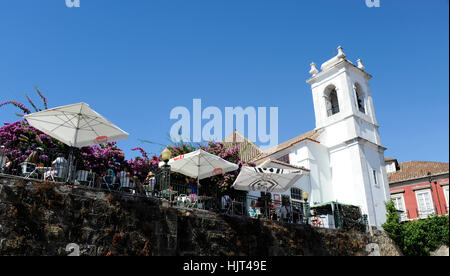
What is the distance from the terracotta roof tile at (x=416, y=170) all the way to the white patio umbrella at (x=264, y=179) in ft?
68.8

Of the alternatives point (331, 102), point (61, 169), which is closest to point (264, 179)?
point (61, 169)

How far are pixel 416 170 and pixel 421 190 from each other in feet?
8.45

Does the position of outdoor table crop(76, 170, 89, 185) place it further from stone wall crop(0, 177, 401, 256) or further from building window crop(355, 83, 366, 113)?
building window crop(355, 83, 366, 113)

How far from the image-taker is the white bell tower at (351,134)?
22.2m

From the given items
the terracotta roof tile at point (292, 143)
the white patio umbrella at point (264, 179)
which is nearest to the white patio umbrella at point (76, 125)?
the white patio umbrella at point (264, 179)

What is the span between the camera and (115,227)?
404 inches

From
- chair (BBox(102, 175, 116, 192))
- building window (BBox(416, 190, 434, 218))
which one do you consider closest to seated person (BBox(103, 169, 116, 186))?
chair (BBox(102, 175, 116, 192))

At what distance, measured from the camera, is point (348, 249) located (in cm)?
1720

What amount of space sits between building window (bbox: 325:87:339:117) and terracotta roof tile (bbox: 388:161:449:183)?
448 inches

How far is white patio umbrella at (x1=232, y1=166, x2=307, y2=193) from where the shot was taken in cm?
1461

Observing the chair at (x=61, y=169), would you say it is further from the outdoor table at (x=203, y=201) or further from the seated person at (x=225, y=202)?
the seated person at (x=225, y=202)

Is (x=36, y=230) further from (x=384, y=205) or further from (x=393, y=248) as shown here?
(x=384, y=205)

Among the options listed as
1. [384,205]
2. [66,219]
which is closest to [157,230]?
[66,219]

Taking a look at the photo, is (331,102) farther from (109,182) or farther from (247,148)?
(109,182)
